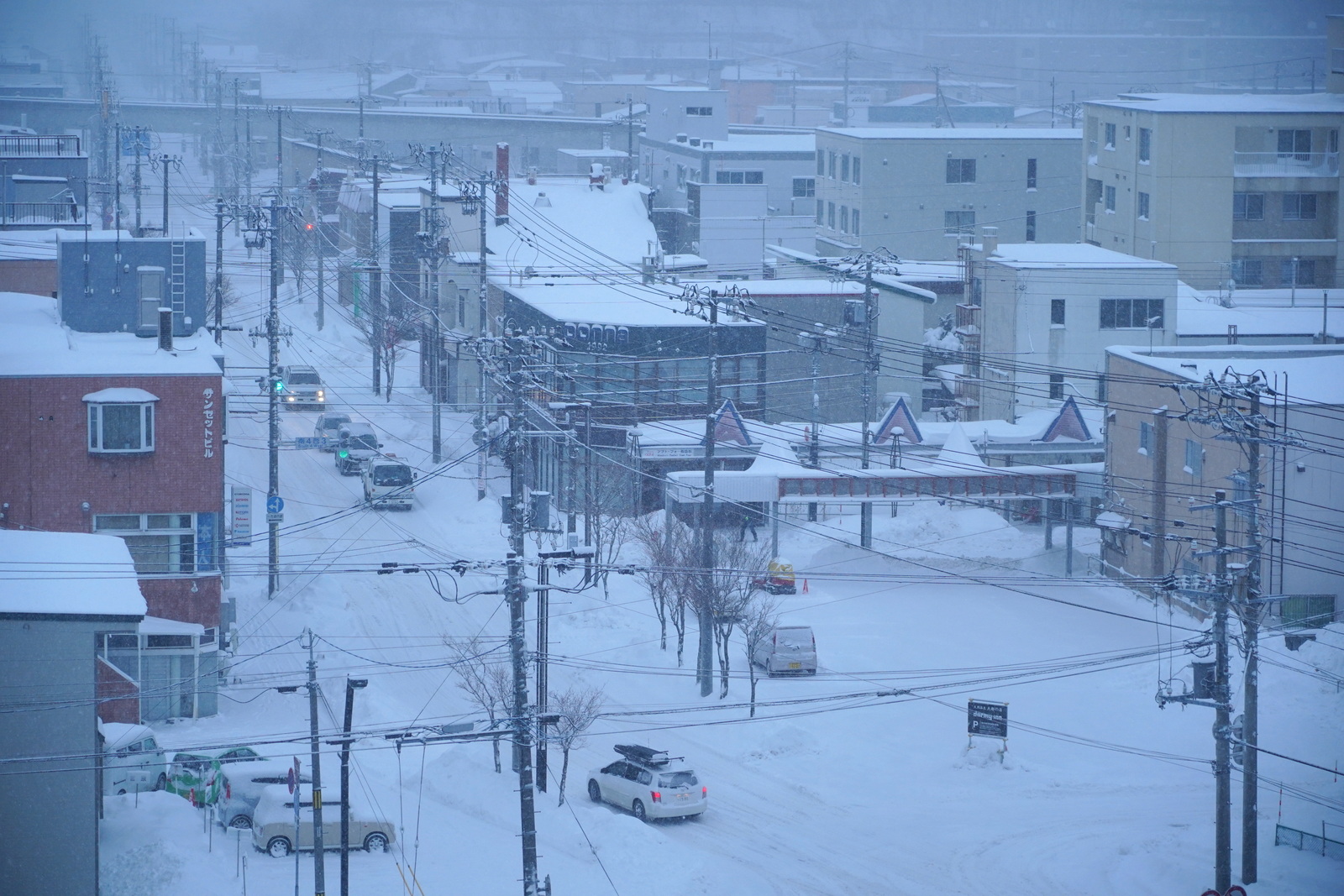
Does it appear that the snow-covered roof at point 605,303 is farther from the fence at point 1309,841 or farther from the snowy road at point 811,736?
the fence at point 1309,841

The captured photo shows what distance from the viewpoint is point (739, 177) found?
5775 cm

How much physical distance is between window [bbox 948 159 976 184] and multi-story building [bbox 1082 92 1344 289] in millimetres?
7998

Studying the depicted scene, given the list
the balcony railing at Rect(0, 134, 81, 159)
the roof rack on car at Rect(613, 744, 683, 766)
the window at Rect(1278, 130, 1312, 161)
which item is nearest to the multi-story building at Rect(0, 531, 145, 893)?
the roof rack on car at Rect(613, 744, 683, 766)

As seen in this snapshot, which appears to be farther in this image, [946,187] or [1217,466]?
[946,187]

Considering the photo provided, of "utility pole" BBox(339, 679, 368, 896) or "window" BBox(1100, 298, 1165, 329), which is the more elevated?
"window" BBox(1100, 298, 1165, 329)

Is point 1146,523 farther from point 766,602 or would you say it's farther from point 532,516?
point 532,516

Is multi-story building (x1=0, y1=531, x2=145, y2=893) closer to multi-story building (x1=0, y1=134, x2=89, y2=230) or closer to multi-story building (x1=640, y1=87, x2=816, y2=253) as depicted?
multi-story building (x1=0, y1=134, x2=89, y2=230)

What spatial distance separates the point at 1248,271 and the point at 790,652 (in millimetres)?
25682

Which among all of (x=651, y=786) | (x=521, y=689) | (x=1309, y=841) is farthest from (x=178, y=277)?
(x=1309, y=841)

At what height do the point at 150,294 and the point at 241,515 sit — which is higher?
the point at 150,294

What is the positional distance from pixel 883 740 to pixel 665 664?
12.2ft

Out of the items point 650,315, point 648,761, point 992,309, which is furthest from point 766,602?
point 992,309

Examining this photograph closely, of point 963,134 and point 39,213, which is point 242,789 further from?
point 963,134

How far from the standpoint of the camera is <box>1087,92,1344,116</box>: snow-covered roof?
132ft
